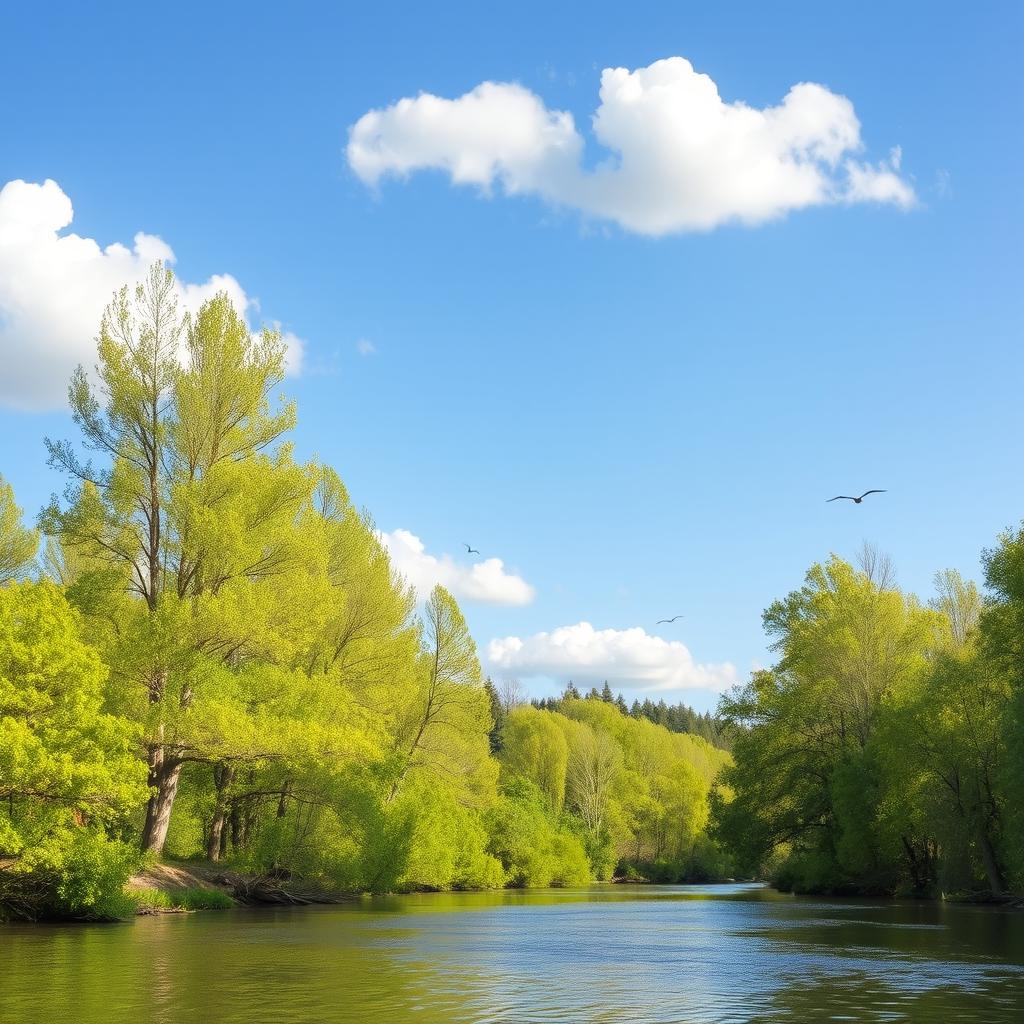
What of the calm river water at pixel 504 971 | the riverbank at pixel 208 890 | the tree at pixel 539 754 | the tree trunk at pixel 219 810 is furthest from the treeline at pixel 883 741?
the tree at pixel 539 754

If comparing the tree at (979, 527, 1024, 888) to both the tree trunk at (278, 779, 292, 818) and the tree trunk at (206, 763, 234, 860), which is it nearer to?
the tree trunk at (278, 779, 292, 818)

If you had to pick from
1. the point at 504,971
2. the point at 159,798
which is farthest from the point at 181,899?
the point at 504,971

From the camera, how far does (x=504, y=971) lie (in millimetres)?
19359

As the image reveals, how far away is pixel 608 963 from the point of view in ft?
70.8

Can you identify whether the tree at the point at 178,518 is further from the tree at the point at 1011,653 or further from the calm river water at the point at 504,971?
the tree at the point at 1011,653

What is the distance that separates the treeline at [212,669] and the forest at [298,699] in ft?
0.35

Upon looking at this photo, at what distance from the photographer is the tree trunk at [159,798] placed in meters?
36.1

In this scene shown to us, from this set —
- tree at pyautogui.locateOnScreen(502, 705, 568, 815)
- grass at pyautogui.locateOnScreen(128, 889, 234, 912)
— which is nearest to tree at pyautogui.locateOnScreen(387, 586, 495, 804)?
grass at pyautogui.locateOnScreen(128, 889, 234, 912)

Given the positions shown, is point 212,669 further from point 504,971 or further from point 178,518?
point 504,971

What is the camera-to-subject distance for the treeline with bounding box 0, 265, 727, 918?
27.0 metres

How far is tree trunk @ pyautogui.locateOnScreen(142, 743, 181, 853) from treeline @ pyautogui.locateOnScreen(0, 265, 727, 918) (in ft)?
0.25

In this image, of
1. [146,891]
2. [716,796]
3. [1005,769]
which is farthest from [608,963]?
[716,796]

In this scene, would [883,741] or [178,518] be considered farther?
[883,741]

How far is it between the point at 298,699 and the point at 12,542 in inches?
1116
